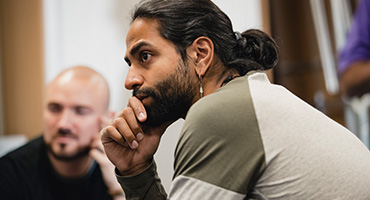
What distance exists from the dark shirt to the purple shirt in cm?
113

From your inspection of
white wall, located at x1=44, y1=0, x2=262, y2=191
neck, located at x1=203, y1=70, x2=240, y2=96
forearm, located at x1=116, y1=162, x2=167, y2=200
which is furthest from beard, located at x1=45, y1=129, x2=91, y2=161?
neck, located at x1=203, y1=70, x2=240, y2=96

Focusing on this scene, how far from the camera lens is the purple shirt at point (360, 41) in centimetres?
167

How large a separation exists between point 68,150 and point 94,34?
0.96 m

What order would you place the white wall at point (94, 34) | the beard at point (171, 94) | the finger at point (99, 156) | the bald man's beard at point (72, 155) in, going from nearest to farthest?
the beard at point (171, 94) → the finger at point (99, 156) → the bald man's beard at point (72, 155) → the white wall at point (94, 34)

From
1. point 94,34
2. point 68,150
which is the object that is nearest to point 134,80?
point 68,150

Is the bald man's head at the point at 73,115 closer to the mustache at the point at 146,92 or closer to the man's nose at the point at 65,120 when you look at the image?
the man's nose at the point at 65,120

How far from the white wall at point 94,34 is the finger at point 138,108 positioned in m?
0.75

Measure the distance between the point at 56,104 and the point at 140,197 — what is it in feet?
2.54

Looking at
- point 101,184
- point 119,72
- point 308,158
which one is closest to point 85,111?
point 101,184

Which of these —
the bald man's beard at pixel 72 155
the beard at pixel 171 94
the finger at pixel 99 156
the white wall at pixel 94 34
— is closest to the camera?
the beard at pixel 171 94

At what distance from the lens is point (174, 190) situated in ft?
2.59

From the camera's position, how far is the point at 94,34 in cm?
241

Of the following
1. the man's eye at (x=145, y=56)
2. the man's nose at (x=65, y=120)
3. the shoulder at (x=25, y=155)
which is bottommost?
the shoulder at (x=25, y=155)

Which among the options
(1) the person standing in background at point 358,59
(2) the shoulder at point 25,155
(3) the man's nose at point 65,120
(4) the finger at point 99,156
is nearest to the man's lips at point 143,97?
(4) the finger at point 99,156
